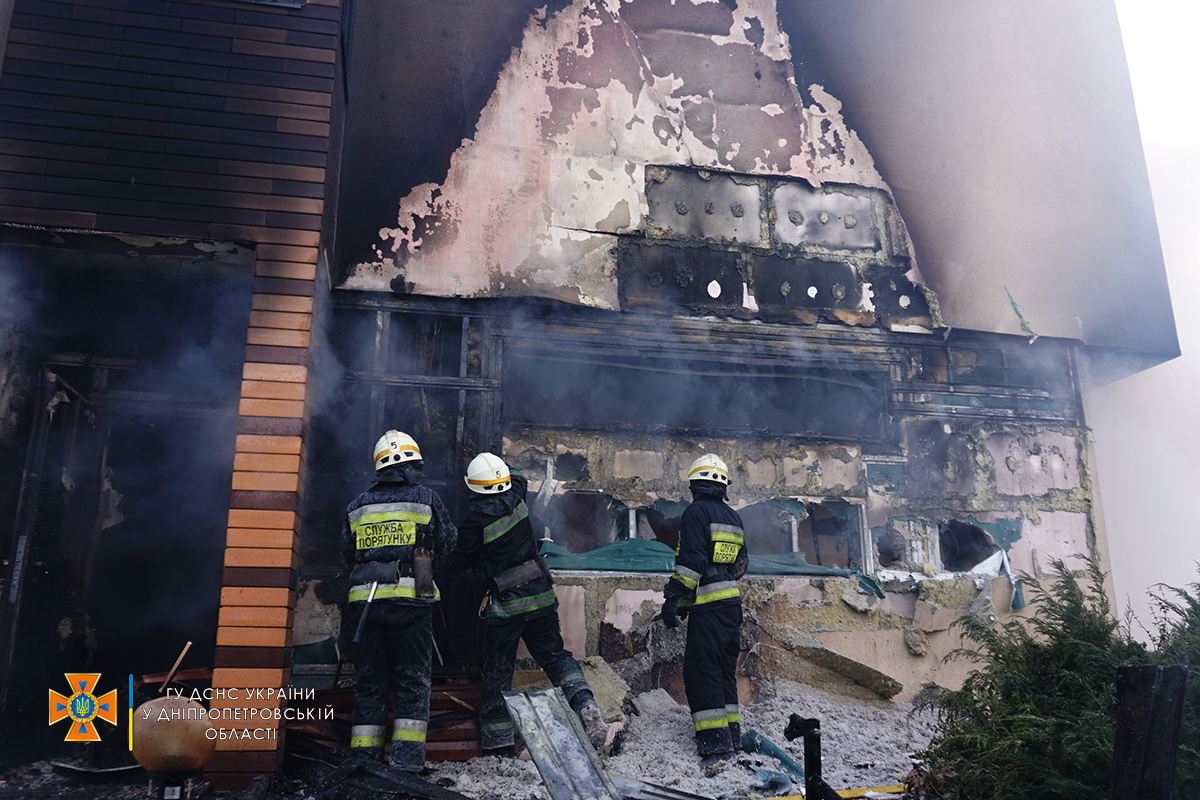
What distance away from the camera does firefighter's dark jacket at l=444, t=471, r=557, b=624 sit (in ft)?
16.0

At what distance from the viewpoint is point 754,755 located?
4.61 metres

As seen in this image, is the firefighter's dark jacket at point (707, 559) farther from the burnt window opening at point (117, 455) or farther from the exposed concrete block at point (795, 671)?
the burnt window opening at point (117, 455)

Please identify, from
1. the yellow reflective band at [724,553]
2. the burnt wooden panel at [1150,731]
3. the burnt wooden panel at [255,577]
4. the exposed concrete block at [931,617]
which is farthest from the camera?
the exposed concrete block at [931,617]

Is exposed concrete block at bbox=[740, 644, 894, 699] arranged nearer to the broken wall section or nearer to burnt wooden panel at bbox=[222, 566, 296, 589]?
the broken wall section

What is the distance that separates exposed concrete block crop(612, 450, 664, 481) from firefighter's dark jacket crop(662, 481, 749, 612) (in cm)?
122

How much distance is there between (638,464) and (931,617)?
313cm

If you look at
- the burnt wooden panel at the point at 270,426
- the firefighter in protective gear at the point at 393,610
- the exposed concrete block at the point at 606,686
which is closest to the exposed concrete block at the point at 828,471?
the exposed concrete block at the point at 606,686

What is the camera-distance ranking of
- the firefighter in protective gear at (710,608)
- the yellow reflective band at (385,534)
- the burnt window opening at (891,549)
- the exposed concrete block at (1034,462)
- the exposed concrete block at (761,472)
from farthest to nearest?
the exposed concrete block at (1034,462) < the burnt window opening at (891,549) < the exposed concrete block at (761,472) < the firefighter in protective gear at (710,608) < the yellow reflective band at (385,534)

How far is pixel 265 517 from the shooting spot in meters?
4.25

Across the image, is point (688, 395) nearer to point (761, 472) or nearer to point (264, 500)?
point (761, 472)

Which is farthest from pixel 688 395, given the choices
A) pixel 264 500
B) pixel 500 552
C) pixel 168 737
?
pixel 168 737

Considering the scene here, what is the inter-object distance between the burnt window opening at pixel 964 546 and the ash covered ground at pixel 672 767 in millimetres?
1840

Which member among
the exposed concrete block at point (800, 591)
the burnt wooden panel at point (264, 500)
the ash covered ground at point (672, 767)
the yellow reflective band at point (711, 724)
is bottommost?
the ash covered ground at point (672, 767)

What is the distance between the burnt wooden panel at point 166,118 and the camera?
4.43m
